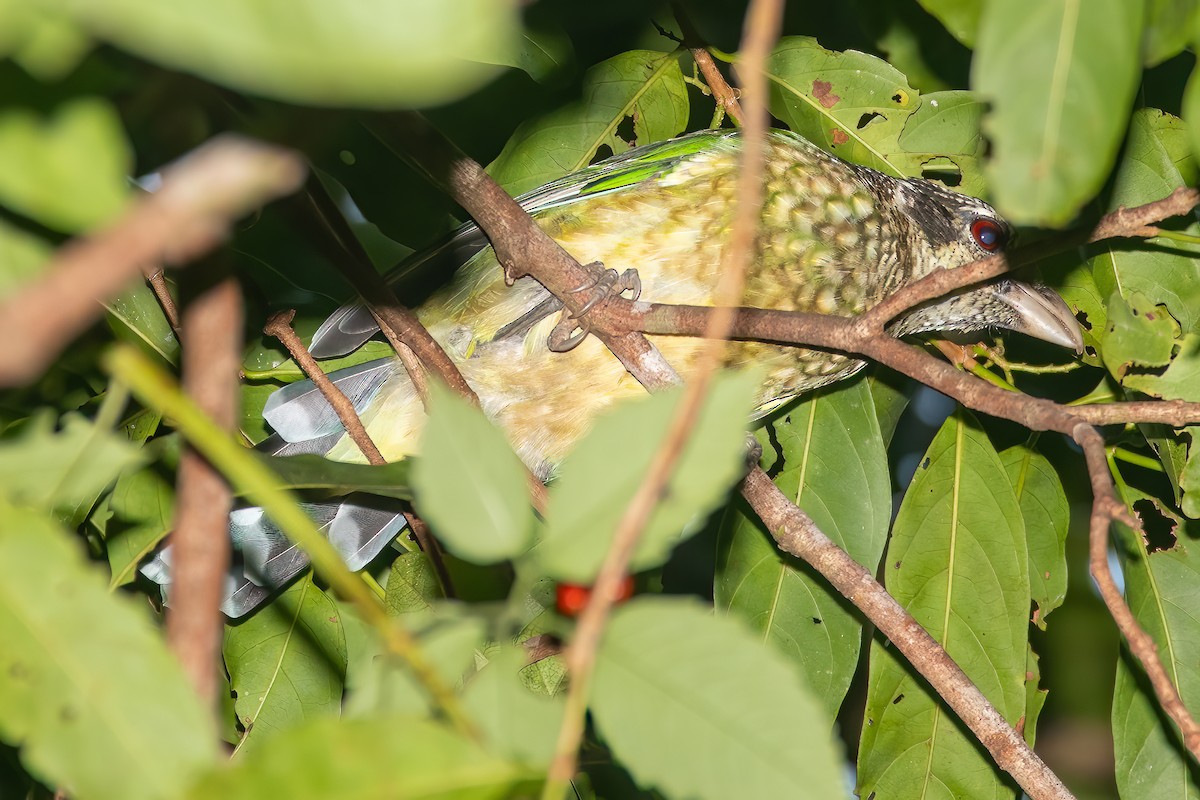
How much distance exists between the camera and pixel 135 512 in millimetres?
2158

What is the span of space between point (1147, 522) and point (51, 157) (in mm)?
2693

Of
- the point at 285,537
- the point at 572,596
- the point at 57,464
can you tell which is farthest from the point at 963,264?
the point at 57,464

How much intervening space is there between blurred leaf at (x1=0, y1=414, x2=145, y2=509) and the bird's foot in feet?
4.79

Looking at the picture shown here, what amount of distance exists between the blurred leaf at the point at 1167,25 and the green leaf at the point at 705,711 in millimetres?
997

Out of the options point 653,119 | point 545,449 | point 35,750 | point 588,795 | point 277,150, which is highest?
point 277,150

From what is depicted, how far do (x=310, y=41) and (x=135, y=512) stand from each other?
5.90 feet

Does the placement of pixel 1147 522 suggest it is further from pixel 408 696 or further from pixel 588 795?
pixel 408 696

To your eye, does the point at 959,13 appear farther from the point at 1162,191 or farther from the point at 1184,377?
the point at 1162,191

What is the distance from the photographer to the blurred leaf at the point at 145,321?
233 cm

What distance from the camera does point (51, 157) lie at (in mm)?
812

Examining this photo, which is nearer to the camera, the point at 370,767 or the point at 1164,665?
the point at 370,767

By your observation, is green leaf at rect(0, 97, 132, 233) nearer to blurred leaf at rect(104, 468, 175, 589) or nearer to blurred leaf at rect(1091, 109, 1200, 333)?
blurred leaf at rect(104, 468, 175, 589)

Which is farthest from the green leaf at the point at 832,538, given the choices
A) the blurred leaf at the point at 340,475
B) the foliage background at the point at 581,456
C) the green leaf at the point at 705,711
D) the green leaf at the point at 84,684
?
the green leaf at the point at 84,684

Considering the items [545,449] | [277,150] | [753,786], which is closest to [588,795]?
[545,449]
